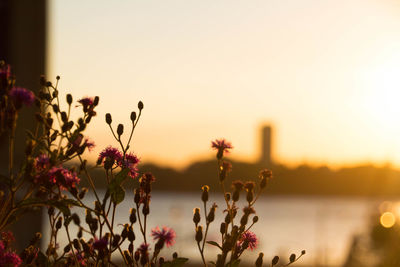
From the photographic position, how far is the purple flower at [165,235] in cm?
135

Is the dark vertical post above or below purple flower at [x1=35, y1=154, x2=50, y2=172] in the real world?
above

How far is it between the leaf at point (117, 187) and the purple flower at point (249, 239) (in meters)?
0.32

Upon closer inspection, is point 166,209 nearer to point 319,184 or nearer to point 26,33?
point 319,184

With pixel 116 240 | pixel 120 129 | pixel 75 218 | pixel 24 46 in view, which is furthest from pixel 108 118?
pixel 24 46

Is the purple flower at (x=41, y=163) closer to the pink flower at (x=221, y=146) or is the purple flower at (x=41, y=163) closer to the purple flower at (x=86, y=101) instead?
the purple flower at (x=86, y=101)

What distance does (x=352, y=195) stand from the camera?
104 meters

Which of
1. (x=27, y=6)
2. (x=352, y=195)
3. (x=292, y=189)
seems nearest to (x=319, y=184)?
(x=292, y=189)

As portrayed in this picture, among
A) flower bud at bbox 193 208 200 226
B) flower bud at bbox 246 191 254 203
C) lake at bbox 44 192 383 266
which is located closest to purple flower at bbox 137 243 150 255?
flower bud at bbox 193 208 200 226

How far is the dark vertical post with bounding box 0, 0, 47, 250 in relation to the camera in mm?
4820

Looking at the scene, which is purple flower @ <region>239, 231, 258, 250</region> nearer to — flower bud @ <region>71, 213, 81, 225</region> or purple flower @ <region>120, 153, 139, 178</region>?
purple flower @ <region>120, 153, 139, 178</region>

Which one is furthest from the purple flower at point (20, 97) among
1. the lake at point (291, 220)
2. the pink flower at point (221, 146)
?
the lake at point (291, 220)

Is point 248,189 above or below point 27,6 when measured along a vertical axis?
below

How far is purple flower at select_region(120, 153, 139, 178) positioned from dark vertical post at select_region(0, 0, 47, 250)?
11.6ft

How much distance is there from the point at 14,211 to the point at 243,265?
1434cm
